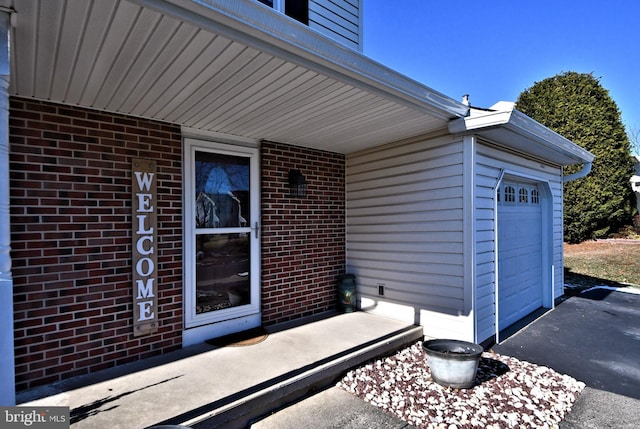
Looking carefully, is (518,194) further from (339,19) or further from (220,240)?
(220,240)

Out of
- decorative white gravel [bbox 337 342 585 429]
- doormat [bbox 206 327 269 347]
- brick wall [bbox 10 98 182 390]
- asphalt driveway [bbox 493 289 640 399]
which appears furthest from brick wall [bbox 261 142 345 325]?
asphalt driveway [bbox 493 289 640 399]

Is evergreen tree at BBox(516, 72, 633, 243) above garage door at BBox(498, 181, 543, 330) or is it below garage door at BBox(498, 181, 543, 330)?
above

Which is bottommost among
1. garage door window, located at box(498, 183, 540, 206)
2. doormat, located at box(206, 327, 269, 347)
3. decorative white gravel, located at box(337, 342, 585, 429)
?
decorative white gravel, located at box(337, 342, 585, 429)

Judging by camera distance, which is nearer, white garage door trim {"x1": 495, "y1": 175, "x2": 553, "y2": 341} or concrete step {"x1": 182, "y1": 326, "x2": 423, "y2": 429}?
concrete step {"x1": 182, "y1": 326, "x2": 423, "y2": 429}

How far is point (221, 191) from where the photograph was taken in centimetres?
381

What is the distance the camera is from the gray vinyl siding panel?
152 inches

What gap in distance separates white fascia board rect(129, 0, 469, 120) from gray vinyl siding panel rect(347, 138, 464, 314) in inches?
49.2

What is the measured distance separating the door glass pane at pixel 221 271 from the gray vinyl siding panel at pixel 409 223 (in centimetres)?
170

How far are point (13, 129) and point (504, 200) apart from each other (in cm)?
527

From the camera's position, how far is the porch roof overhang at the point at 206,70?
172 cm

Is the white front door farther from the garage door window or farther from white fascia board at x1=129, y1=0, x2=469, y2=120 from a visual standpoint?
the garage door window

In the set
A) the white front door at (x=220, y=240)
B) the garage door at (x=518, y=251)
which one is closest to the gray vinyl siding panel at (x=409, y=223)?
the garage door at (x=518, y=251)

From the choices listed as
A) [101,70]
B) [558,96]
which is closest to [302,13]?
[101,70]

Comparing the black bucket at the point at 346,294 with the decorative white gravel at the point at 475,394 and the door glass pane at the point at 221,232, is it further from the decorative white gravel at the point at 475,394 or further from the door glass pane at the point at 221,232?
the door glass pane at the point at 221,232
